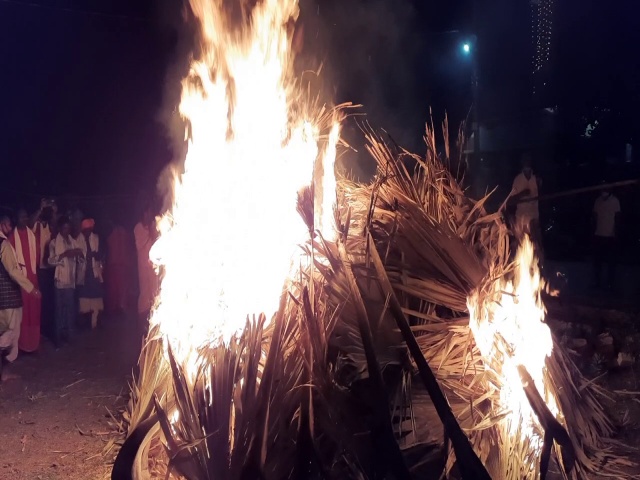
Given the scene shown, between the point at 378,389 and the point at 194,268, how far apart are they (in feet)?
5.32

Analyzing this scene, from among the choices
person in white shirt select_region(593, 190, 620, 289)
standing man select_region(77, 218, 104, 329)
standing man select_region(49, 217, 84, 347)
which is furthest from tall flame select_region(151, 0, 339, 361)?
person in white shirt select_region(593, 190, 620, 289)

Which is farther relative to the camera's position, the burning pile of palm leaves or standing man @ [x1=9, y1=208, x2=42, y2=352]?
standing man @ [x1=9, y1=208, x2=42, y2=352]

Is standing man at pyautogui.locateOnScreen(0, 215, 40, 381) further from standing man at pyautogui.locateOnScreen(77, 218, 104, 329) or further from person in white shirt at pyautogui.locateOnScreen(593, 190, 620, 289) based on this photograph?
person in white shirt at pyautogui.locateOnScreen(593, 190, 620, 289)

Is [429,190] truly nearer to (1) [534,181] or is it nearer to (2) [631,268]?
(1) [534,181]

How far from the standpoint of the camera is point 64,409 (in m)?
5.87

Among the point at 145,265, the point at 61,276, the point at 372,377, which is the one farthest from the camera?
the point at 145,265

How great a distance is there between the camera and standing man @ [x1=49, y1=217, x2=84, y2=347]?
27.8 ft

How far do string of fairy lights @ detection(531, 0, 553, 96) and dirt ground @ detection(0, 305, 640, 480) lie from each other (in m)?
13.4

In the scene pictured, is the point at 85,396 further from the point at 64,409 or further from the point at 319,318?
the point at 319,318

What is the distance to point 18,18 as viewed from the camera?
19.2 metres

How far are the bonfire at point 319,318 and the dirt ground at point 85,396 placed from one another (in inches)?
18.8

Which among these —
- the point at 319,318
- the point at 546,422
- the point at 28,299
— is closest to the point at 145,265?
the point at 28,299

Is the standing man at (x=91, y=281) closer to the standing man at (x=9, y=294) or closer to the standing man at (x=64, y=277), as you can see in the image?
the standing man at (x=64, y=277)

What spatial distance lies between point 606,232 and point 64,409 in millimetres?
8667
